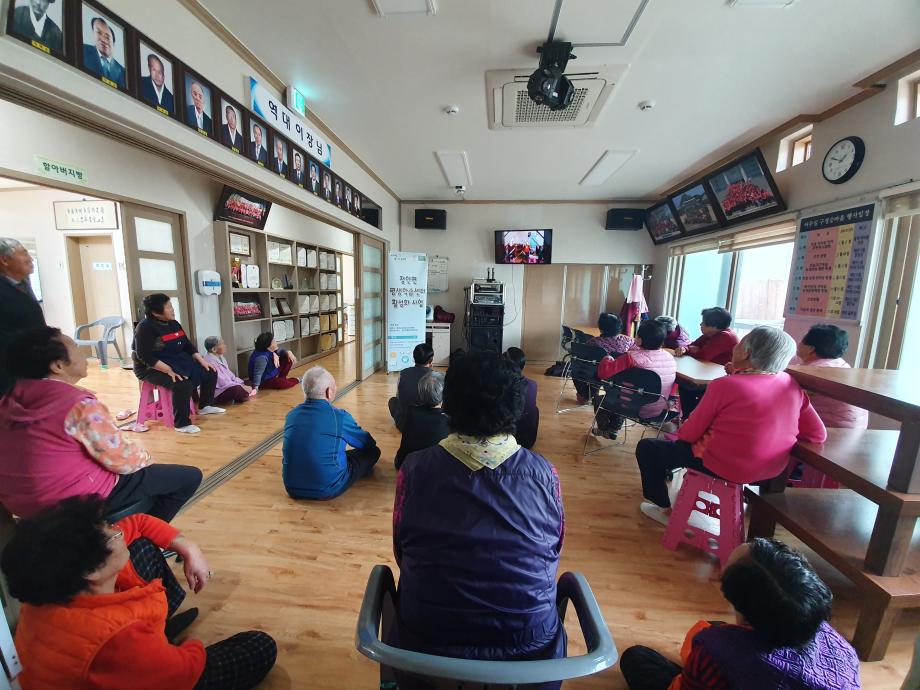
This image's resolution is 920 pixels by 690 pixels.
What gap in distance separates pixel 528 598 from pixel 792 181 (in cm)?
438

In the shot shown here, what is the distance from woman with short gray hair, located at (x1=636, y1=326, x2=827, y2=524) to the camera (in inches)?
61.4

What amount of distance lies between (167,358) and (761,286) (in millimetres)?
6106

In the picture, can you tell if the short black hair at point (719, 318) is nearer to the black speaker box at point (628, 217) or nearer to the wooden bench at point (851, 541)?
the wooden bench at point (851, 541)

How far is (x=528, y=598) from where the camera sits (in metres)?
0.80

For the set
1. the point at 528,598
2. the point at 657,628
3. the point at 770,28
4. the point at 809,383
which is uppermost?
the point at 770,28

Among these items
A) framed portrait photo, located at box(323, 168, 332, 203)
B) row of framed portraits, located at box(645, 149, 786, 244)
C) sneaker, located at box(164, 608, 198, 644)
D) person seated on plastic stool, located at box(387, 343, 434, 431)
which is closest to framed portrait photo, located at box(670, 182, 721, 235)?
row of framed portraits, located at box(645, 149, 786, 244)

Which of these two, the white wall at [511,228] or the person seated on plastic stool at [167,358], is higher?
the white wall at [511,228]

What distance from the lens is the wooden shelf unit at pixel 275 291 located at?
412cm

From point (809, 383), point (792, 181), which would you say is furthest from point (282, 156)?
point (792, 181)

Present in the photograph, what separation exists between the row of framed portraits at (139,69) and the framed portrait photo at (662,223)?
5.03m

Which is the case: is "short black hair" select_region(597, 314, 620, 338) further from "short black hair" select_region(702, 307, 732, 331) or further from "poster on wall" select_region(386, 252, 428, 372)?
"poster on wall" select_region(386, 252, 428, 372)

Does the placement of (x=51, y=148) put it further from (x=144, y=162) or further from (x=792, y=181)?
(x=792, y=181)

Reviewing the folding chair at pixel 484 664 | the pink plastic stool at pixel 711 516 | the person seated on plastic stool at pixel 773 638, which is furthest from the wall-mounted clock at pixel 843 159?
the folding chair at pixel 484 664

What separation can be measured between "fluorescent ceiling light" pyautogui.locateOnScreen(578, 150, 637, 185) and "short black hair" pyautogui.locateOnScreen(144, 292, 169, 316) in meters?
4.54
